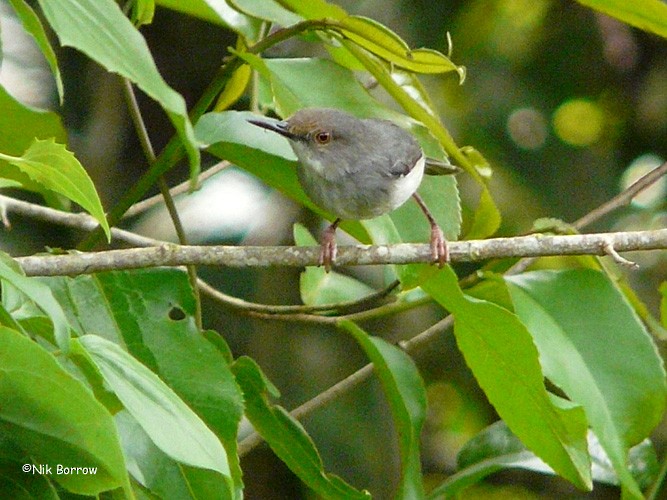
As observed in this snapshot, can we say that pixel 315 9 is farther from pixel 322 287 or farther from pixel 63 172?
pixel 322 287

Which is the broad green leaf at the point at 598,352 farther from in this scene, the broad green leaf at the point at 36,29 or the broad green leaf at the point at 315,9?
the broad green leaf at the point at 36,29

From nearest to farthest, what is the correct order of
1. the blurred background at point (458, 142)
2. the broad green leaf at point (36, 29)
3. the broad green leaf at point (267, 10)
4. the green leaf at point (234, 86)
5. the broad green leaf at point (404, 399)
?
the broad green leaf at point (36, 29) → the broad green leaf at point (267, 10) → the broad green leaf at point (404, 399) → the green leaf at point (234, 86) → the blurred background at point (458, 142)

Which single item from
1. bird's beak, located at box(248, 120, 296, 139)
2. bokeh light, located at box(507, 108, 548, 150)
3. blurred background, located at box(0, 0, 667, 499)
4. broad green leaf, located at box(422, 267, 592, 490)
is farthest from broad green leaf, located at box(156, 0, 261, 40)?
bokeh light, located at box(507, 108, 548, 150)

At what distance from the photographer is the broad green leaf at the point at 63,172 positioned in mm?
1866

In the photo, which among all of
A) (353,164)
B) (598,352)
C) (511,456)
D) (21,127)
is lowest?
(511,456)

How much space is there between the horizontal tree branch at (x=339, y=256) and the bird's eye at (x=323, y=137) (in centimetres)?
88

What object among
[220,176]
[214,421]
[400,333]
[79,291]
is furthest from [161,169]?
[400,333]

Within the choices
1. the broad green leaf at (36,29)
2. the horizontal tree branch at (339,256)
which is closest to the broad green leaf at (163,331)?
the horizontal tree branch at (339,256)

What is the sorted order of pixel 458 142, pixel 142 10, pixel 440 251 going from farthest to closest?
pixel 458 142 < pixel 440 251 < pixel 142 10

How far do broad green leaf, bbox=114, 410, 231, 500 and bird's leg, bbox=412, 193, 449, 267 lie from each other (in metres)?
0.76

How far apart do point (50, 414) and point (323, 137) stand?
195 centimetres

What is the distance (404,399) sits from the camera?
2.86 metres

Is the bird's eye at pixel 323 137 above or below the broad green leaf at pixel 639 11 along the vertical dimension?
below

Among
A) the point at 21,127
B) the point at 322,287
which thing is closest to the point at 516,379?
the point at 322,287
